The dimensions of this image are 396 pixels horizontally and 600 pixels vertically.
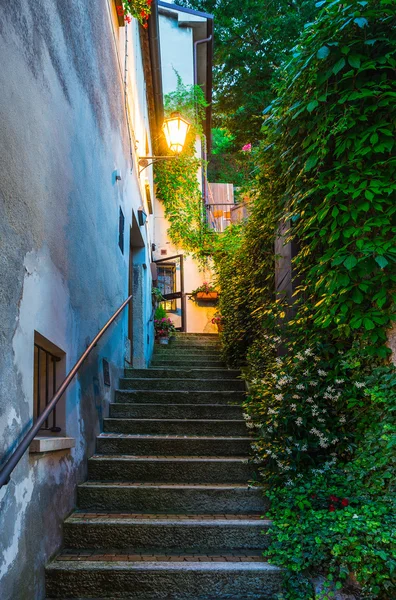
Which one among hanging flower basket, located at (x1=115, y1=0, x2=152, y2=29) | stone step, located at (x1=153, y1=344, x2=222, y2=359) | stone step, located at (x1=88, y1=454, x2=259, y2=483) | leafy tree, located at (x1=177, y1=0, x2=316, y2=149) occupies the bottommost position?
stone step, located at (x1=88, y1=454, x2=259, y2=483)

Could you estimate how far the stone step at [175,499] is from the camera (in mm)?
3311

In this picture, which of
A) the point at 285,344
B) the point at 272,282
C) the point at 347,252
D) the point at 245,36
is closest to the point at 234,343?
the point at 272,282

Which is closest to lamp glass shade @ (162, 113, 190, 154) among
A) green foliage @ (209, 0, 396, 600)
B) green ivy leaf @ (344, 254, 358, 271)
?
green foliage @ (209, 0, 396, 600)

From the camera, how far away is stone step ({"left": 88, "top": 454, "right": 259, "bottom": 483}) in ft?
11.9

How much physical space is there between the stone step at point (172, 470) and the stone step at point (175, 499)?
222 millimetres

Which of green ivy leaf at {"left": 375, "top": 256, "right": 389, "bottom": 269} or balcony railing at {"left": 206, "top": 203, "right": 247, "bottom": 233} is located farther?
balcony railing at {"left": 206, "top": 203, "right": 247, "bottom": 233}

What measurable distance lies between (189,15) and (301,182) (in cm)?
1017

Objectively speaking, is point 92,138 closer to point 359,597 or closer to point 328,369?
point 328,369

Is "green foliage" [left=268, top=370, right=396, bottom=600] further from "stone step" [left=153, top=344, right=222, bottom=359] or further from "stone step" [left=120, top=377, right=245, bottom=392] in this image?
"stone step" [left=153, top=344, right=222, bottom=359]

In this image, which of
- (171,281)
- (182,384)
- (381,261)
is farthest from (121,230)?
(171,281)

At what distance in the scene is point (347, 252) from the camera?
→ 305 cm

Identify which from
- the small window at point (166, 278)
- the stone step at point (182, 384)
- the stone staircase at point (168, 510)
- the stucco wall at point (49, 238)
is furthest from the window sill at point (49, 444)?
the small window at point (166, 278)

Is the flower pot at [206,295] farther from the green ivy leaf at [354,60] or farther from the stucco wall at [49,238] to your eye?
the green ivy leaf at [354,60]

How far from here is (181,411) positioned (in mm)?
4633
